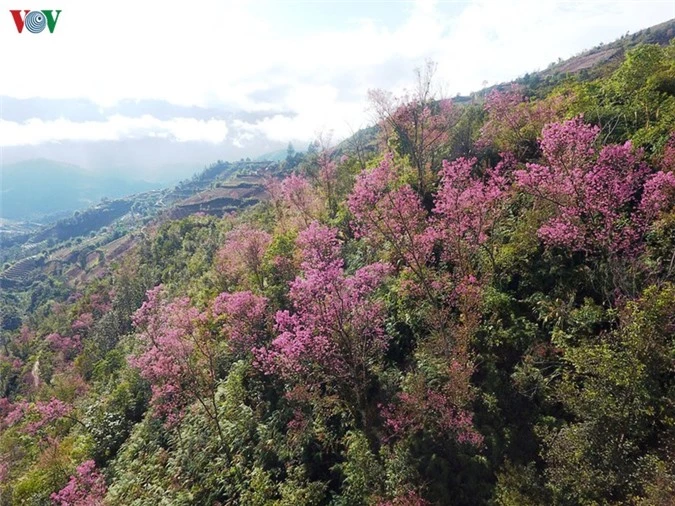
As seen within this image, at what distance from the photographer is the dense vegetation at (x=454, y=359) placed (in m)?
9.91

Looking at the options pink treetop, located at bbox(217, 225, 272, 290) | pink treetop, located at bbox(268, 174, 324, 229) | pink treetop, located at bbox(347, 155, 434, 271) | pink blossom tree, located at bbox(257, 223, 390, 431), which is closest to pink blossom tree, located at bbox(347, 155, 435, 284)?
pink treetop, located at bbox(347, 155, 434, 271)

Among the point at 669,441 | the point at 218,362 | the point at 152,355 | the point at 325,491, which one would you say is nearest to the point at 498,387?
the point at 669,441

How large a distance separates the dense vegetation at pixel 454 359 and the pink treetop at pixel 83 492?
0.39 feet

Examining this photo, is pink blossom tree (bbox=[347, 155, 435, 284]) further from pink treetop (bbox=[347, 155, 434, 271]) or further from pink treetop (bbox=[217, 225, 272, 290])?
pink treetop (bbox=[217, 225, 272, 290])

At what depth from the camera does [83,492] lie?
718 inches

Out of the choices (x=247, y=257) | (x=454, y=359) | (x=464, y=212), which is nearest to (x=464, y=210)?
(x=464, y=212)

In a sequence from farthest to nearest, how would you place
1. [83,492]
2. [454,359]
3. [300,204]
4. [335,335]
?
[300,204]
[83,492]
[335,335]
[454,359]

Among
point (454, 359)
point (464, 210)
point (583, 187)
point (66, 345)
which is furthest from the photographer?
point (66, 345)

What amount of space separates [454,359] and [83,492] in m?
18.6

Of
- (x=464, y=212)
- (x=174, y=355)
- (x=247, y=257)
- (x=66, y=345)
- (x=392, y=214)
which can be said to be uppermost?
(x=392, y=214)

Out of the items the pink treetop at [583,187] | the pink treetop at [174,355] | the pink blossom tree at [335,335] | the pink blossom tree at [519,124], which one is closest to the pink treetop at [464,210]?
the pink treetop at [583,187]

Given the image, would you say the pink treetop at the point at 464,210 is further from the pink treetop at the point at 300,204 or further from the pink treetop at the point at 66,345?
the pink treetop at the point at 66,345

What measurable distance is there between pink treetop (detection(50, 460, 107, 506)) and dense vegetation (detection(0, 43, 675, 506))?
0.12 meters

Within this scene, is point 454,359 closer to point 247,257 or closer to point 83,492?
point 247,257
